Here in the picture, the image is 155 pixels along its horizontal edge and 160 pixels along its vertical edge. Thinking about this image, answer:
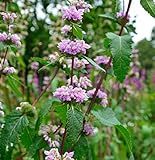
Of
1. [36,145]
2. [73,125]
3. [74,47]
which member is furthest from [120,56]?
[36,145]

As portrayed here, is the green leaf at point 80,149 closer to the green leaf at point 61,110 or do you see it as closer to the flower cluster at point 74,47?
the green leaf at point 61,110

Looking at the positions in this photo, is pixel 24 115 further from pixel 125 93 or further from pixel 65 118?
pixel 125 93

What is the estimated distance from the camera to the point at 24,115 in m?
1.38

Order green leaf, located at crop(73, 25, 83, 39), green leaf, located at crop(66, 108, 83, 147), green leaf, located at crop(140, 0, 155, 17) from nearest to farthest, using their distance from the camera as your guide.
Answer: green leaf, located at crop(66, 108, 83, 147) → green leaf, located at crop(73, 25, 83, 39) → green leaf, located at crop(140, 0, 155, 17)

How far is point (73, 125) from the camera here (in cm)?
118

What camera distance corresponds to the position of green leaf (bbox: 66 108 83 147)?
1.17m

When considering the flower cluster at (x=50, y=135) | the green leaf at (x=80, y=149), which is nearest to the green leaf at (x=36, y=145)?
the flower cluster at (x=50, y=135)

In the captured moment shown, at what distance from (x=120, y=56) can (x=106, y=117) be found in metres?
0.20

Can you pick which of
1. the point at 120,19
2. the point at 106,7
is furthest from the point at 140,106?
the point at 120,19

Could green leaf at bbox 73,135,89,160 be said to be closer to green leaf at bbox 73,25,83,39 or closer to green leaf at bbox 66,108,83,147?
green leaf at bbox 66,108,83,147

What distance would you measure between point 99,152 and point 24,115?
1.99 metres

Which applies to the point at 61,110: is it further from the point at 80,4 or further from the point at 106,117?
the point at 80,4

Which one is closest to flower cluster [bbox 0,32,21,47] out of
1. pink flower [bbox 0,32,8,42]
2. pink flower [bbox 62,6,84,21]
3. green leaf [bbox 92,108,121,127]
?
pink flower [bbox 0,32,8,42]

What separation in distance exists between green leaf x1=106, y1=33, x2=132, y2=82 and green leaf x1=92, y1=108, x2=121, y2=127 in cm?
13
